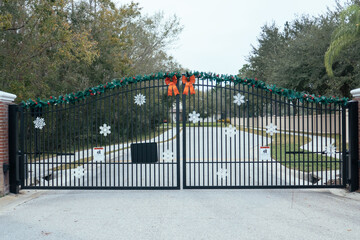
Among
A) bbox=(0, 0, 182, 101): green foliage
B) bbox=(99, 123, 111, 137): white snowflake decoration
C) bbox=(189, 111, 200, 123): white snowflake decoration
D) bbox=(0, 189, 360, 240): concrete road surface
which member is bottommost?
bbox=(0, 189, 360, 240): concrete road surface

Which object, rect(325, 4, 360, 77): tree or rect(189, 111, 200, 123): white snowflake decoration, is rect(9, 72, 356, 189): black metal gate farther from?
rect(325, 4, 360, 77): tree

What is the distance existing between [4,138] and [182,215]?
4.38 meters

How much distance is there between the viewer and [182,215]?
226 inches

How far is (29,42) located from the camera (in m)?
13.4

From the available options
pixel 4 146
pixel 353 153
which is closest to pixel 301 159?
pixel 353 153

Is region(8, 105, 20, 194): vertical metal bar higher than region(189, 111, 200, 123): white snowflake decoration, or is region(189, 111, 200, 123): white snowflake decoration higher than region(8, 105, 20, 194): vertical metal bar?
region(189, 111, 200, 123): white snowflake decoration

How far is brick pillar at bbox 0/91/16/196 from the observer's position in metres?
7.29

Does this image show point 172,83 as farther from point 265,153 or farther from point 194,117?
point 265,153

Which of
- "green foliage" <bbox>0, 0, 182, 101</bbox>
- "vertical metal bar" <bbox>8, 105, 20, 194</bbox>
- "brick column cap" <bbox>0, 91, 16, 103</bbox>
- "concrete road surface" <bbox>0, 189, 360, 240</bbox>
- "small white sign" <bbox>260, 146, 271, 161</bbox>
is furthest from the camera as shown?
"green foliage" <bbox>0, 0, 182, 101</bbox>

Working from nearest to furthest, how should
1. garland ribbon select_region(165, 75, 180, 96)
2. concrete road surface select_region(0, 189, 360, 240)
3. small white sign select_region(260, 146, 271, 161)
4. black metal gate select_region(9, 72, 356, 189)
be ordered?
A: concrete road surface select_region(0, 189, 360, 240) < black metal gate select_region(9, 72, 356, 189) < small white sign select_region(260, 146, 271, 161) < garland ribbon select_region(165, 75, 180, 96)

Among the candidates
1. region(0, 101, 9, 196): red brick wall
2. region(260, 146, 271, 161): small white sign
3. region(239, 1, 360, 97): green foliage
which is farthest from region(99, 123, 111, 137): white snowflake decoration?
region(239, 1, 360, 97): green foliage

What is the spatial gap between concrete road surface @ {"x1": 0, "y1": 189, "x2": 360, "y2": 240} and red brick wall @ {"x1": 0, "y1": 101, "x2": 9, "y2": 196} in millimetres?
352

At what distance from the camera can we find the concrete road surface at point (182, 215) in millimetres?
4840

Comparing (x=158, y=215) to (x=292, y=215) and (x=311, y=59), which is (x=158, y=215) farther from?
(x=311, y=59)
